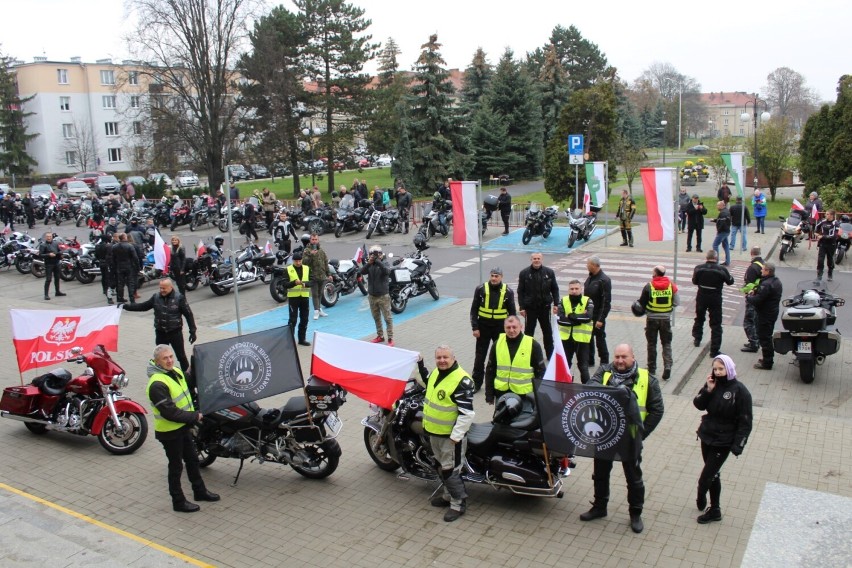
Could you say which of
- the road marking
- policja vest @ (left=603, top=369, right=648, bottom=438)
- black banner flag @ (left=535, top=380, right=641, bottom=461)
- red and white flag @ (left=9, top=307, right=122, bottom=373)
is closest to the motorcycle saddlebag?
red and white flag @ (left=9, top=307, right=122, bottom=373)

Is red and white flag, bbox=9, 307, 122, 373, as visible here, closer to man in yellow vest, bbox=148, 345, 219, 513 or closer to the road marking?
the road marking

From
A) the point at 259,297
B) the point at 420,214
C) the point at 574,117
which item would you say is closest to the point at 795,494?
the point at 259,297

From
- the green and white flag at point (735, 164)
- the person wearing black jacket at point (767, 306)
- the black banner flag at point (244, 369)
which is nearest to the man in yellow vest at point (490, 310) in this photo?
the black banner flag at point (244, 369)

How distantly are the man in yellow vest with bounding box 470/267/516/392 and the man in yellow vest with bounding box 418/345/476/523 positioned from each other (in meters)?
3.51

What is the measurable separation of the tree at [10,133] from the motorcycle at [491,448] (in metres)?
70.9

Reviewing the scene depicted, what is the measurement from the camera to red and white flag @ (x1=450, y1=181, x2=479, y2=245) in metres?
13.9

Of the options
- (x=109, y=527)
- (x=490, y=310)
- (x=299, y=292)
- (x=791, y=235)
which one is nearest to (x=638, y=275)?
(x=791, y=235)

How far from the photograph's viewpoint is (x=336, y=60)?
146 ft

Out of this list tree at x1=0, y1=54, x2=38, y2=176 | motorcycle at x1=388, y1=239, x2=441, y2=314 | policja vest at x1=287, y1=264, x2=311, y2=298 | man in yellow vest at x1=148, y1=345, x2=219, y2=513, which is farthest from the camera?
tree at x1=0, y1=54, x2=38, y2=176

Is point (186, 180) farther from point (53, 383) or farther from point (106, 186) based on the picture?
point (53, 383)

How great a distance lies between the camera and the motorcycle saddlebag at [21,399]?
30.7ft

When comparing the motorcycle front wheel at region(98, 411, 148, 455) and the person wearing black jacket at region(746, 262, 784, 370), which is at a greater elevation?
the person wearing black jacket at region(746, 262, 784, 370)

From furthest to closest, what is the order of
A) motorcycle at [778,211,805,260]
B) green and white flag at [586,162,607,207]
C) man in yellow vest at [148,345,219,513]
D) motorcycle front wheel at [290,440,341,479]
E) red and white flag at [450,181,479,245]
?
green and white flag at [586,162,607,207], motorcycle at [778,211,805,260], red and white flag at [450,181,479,245], motorcycle front wheel at [290,440,341,479], man in yellow vest at [148,345,219,513]

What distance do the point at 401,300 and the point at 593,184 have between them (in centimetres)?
900
